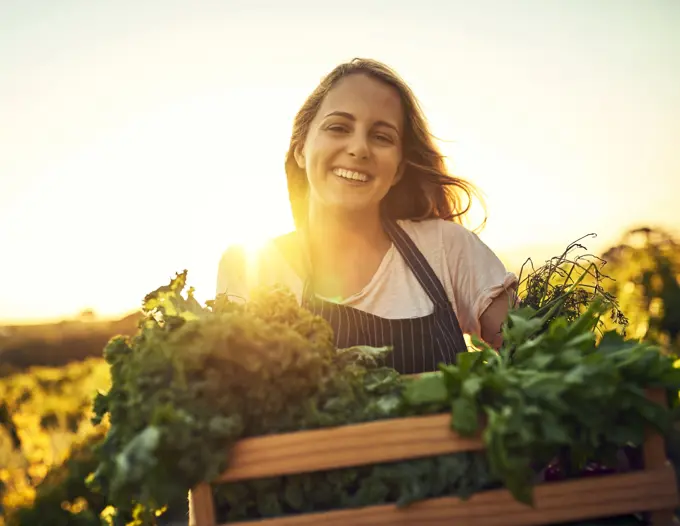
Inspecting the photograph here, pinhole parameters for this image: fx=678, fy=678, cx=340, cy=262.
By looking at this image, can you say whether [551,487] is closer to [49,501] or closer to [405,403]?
[405,403]

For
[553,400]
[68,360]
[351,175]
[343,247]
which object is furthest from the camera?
[68,360]

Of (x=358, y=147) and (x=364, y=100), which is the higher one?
(x=364, y=100)

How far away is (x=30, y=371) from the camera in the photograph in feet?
13.4

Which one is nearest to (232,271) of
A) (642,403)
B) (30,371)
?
(642,403)

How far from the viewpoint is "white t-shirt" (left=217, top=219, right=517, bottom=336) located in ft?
8.50

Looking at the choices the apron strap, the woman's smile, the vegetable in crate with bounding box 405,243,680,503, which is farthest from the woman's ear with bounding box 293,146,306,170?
the vegetable in crate with bounding box 405,243,680,503

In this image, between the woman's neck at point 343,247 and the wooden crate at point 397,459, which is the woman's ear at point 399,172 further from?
the wooden crate at point 397,459

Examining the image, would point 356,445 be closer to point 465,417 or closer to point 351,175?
point 465,417

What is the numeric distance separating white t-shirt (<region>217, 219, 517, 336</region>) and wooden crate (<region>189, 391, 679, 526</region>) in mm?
1118

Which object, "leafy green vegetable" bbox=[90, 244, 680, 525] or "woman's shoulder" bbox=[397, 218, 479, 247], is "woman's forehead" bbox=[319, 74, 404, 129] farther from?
"leafy green vegetable" bbox=[90, 244, 680, 525]

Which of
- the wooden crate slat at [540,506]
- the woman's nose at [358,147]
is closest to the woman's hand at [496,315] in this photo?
the woman's nose at [358,147]

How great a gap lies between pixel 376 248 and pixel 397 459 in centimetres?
142

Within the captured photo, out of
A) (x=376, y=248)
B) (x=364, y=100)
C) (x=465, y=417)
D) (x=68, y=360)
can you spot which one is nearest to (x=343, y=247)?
(x=376, y=248)

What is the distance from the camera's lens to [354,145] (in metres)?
2.55
